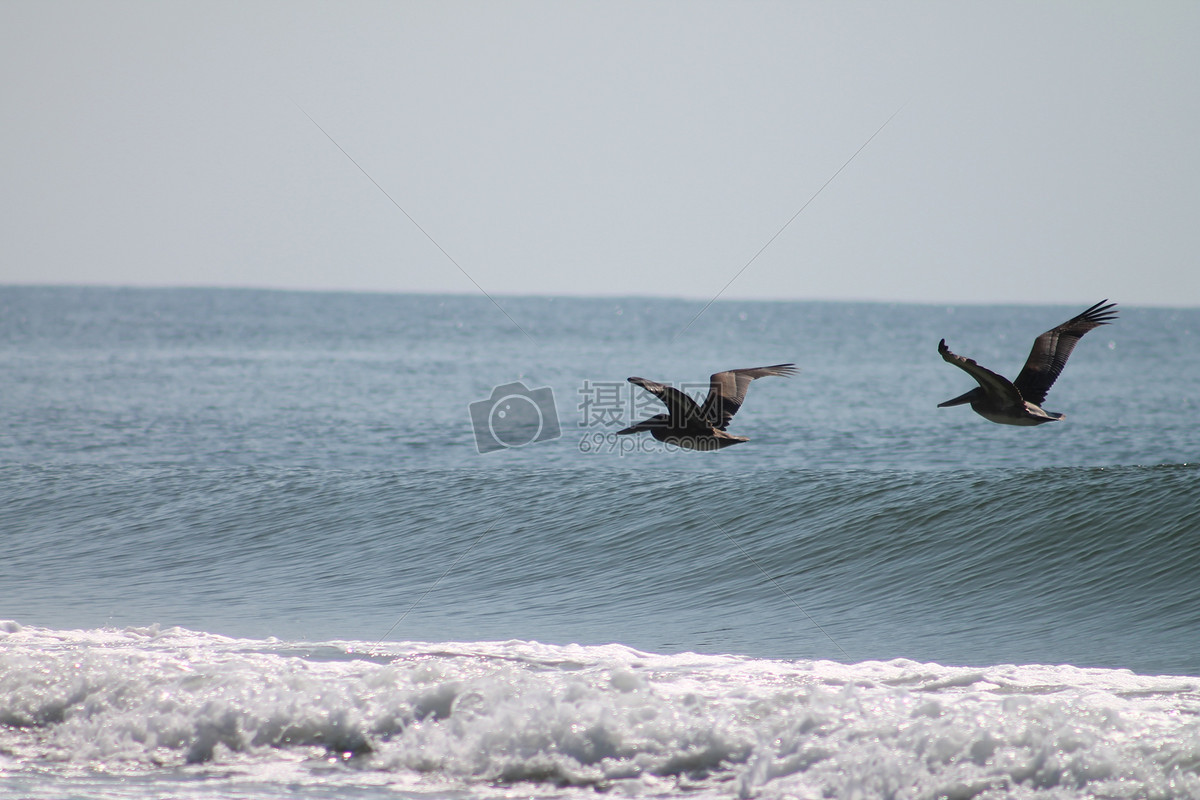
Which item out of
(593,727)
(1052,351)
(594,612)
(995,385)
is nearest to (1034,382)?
(1052,351)

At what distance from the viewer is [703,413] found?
939cm

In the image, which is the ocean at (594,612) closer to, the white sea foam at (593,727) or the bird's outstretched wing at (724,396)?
the white sea foam at (593,727)

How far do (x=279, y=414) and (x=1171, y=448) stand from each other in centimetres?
2396

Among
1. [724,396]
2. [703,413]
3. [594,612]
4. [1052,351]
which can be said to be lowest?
[594,612]

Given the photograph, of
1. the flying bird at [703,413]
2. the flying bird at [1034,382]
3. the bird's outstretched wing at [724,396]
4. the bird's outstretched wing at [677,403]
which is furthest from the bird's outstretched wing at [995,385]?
the bird's outstretched wing at [677,403]

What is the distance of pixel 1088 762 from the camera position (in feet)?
23.4

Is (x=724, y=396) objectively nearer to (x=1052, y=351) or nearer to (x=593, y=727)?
(x=1052, y=351)

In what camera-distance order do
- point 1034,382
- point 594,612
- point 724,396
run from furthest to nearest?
point 594,612 → point 724,396 → point 1034,382

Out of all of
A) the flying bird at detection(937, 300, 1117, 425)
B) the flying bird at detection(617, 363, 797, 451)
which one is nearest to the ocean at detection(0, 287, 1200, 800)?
the flying bird at detection(617, 363, 797, 451)

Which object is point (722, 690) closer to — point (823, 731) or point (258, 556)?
point (823, 731)

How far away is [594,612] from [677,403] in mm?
3981

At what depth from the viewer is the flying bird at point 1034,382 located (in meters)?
7.76

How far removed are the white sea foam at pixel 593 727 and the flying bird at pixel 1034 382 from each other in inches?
82.5

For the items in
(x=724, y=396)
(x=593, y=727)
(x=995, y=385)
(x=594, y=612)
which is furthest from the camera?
(x=594, y=612)
